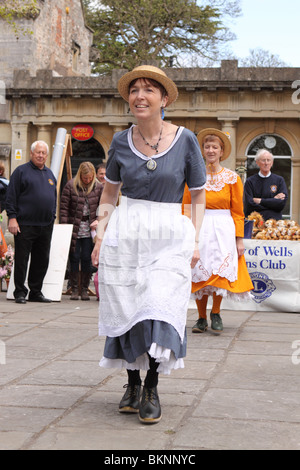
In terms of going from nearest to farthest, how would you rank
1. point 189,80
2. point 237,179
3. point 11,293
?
point 237,179 → point 11,293 → point 189,80

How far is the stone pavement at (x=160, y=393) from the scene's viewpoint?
12.7 feet

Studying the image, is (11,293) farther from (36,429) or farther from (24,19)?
(24,19)

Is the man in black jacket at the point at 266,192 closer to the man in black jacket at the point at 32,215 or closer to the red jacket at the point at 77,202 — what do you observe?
the red jacket at the point at 77,202

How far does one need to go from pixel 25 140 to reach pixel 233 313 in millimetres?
21351

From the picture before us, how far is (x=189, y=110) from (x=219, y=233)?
824 inches

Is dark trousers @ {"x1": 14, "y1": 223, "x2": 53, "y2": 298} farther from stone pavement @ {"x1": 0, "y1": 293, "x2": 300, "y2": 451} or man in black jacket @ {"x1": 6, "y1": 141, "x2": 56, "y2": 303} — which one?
stone pavement @ {"x1": 0, "y1": 293, "x2": 300, "y2": 451}

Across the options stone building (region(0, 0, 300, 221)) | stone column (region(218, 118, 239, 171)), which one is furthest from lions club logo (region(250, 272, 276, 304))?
stone column (region(218, 118, 239, 171))

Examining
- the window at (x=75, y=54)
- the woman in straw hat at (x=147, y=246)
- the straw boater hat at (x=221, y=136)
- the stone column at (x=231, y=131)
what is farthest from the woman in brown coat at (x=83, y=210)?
the window at (x=75, y=54)

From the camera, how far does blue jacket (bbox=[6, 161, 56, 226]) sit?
10.4 meters

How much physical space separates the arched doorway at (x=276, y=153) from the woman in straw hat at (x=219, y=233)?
20.8m

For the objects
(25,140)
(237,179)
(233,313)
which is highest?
(25,140)

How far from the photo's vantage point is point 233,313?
9.94m

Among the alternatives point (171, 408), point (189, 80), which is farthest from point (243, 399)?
point (189, 80)

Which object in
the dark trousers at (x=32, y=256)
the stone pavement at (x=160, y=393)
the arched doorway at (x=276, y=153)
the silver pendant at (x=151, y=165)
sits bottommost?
the stone pavement at (x=160, y=393)
